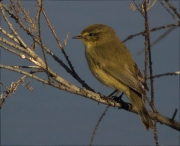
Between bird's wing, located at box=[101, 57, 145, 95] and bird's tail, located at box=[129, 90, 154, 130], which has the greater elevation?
bird's wing, located at box=[101, 57, 145, 95]

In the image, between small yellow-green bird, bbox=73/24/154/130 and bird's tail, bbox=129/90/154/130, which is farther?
small yellow-green bird, bbox=73/24/154/130

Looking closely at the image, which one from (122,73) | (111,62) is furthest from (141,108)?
(111,62)

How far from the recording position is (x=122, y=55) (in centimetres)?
483

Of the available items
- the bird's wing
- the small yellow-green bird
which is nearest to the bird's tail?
the small yellow-green bird

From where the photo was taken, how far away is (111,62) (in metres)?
4.84

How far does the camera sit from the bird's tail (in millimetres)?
3623

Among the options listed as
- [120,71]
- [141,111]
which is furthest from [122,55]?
[141,111]

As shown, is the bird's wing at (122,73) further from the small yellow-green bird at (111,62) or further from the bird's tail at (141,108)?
the bird's tail at (141,108)

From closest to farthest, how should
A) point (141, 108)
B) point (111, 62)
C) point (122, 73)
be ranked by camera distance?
point (141, 108), point (122, 73), point (111, 62)

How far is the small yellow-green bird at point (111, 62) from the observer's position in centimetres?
454

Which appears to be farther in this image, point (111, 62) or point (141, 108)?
point (111, 62)

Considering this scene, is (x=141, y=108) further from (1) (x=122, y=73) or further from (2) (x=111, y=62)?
(2) (x=111, y=62)

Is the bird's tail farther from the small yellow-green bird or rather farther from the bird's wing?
the bird's wing

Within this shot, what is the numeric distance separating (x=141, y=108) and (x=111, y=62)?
1.04 metres
